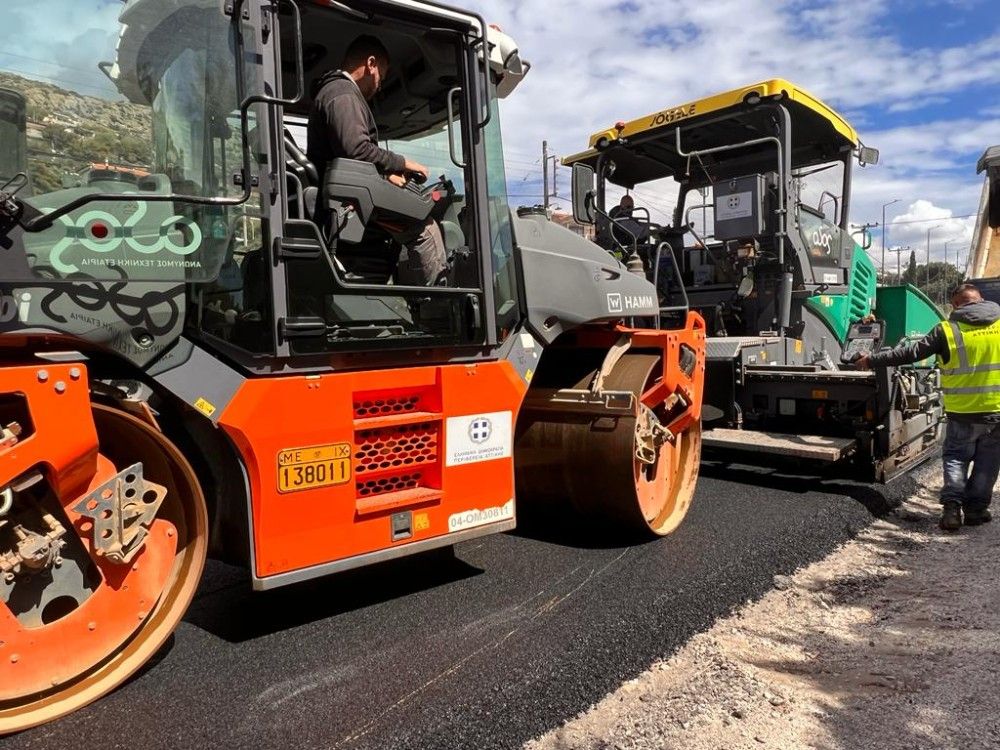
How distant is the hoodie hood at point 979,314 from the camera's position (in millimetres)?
4684

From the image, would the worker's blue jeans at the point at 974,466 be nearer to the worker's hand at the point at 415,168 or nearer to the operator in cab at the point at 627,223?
the operator in cab at the point at 627,223

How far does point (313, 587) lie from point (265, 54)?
2.30 meters

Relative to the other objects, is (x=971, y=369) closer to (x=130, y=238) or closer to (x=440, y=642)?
(x=440, y=642)

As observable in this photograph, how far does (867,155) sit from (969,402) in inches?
128

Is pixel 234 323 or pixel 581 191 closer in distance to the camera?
pixel 234 323

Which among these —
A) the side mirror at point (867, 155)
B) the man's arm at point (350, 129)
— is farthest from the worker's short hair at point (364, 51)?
the side mirror at point (867, 155)

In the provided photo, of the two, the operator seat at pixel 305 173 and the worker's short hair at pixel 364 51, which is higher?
the worker's short hair at pixel 364 51

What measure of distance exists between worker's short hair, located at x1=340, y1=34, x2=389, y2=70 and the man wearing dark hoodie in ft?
12.5

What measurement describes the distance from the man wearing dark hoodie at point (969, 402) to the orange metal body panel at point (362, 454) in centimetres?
303

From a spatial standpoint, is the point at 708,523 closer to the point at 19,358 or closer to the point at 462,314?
the point at 462,314

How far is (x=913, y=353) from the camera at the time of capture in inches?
193

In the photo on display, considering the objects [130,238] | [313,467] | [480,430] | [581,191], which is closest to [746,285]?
[581,191]

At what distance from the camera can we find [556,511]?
14.0 feet

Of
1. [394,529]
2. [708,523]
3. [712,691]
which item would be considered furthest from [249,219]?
[708,523]
